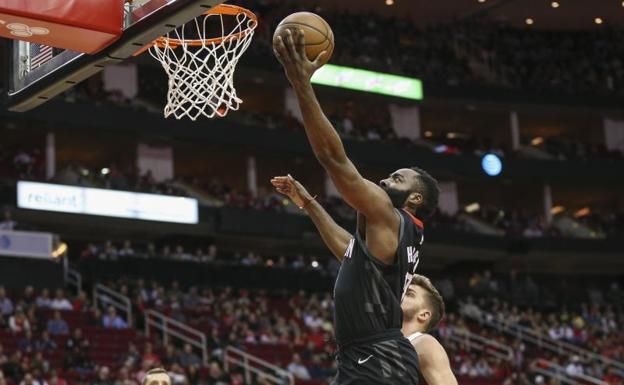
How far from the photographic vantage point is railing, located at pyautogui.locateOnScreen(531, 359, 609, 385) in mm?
26527

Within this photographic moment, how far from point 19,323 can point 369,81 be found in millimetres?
19809

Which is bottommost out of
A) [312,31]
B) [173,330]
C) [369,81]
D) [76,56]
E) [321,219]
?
[173,330]

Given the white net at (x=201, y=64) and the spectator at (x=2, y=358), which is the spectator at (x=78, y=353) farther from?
the white net at (x=201, y=64)

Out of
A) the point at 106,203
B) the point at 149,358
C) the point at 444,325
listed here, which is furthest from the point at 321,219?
the point at 106,203

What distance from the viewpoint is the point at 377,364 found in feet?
17.4

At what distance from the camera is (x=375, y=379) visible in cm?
527

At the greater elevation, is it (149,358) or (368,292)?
(368,292)

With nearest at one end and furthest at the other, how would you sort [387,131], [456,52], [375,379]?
[375,379], [387,131], [456,52]

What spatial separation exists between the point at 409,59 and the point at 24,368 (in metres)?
24.7

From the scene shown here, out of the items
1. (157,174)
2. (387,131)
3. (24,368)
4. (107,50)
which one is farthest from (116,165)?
(107,50)

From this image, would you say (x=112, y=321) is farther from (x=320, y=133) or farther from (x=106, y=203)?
(x=320, y=133)

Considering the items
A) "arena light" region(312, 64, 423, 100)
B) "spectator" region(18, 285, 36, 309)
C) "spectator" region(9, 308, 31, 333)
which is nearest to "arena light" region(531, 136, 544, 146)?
"arena light" region(312, 64, 423, 100)

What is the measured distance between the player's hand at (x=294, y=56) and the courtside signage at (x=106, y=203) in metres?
Result: 25.6

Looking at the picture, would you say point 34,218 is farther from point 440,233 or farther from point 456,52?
point 456,52
